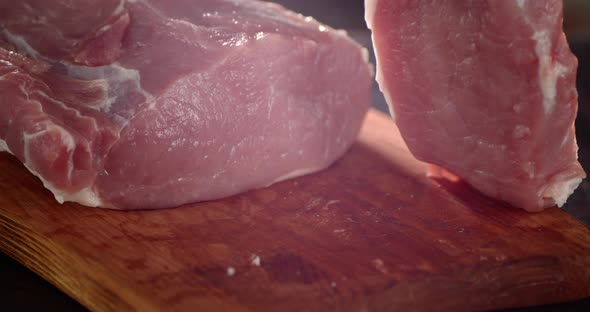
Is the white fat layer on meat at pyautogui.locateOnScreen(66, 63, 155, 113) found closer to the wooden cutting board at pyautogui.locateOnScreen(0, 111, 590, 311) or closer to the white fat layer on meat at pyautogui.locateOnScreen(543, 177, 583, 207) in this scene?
the wooden cutting board at pyautogui.locateOnScreen(0, 111, 590, 311)

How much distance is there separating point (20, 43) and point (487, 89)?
1.45m

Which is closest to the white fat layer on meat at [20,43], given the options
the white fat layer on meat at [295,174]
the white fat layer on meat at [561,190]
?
the white fat layer on meat at [295,174]

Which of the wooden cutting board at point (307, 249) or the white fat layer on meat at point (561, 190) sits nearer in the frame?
the wooden cutting board at point (307, 249)

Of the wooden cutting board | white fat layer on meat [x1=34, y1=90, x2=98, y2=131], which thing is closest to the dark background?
the wooden cutting board

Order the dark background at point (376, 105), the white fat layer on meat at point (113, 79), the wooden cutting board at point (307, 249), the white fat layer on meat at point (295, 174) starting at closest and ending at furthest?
the wooden cutting board at point (307, 249), the dark background at point (376, 105), the white fat layer on meat at point (113, 79), the white fat layer on meat at point (295, 174)

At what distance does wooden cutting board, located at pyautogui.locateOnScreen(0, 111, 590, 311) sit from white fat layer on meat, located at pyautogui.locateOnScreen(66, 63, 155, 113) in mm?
335

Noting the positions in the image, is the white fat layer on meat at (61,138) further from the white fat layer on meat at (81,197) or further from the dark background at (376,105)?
the dark background at (376,105)

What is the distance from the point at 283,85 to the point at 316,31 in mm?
247

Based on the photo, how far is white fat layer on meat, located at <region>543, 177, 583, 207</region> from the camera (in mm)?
2518

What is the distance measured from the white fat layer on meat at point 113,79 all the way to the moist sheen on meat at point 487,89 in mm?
770

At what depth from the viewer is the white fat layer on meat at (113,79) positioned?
2.42 meters

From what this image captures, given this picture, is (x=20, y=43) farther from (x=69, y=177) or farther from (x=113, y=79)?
(x=69, y=177)

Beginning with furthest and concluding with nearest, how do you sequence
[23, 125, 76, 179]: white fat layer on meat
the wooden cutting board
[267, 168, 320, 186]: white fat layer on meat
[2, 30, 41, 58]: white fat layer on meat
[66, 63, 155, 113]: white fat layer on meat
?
[267, 168, 320, 186]: white fat layer on meat < [2, 30, 41, 58]: white fat layer on meat < [66, 63, 155, 113]: white fat layer on meat < [23, 125, 76, 179]: white fat layer on meat < the wooden cutting board

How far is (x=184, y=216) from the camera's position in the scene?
95.9 inches
